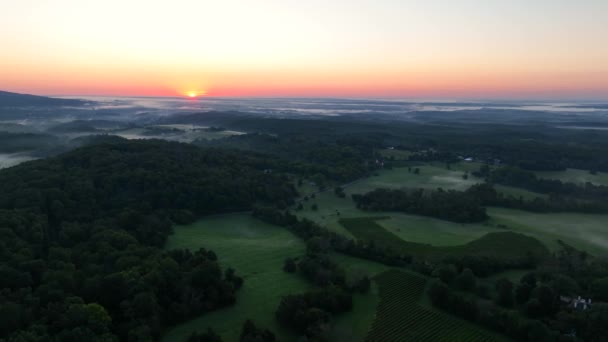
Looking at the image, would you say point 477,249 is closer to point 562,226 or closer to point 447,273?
point 447,273

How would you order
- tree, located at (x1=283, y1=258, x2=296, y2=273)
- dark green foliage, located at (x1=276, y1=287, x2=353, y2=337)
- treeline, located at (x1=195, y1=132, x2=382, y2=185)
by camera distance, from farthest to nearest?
treeline, located at (x1=195, y1=132, x2=382, y2=185)
tree, located at (x1=283, y1=258, x2=296, y2=273)
dark green foliage, located at (x1=276, y1=287, x2=353, y2=337)

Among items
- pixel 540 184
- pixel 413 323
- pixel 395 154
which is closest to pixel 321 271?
pixel 413 323

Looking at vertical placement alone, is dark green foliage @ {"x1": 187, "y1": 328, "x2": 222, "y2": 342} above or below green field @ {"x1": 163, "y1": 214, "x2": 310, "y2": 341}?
above

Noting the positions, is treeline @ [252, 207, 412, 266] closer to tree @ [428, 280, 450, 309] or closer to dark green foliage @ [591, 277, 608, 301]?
tree @ [428, 280, 450, 309]

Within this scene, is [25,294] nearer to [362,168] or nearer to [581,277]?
[581,277]

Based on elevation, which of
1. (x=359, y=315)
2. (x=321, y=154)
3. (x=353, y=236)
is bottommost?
(x=359, y=315)

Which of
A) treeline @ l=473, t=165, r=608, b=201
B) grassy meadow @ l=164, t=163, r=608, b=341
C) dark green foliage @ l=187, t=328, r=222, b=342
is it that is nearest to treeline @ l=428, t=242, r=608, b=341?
grassy meadow @ l=164, t=163, r=608, b=341
